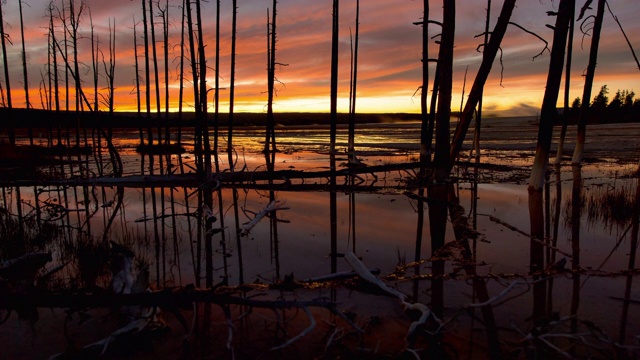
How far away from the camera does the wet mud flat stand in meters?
3.42

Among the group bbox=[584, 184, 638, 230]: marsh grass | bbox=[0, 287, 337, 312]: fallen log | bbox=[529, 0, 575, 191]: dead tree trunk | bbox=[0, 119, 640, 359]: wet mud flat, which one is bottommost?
bbox=[0, 119, 640, 359]: wet mud flat

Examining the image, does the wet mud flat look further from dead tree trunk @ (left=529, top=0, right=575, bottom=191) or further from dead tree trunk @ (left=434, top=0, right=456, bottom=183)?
dead tree trunk @ (left=434, top=0, right=456, bottom=183)

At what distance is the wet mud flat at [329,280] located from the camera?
3.42 meters

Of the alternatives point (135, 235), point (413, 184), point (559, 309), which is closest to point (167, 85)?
point (413, 184)

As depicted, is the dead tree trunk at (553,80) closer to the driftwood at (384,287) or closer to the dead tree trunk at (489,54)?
the dead tree trunk at (489,54)

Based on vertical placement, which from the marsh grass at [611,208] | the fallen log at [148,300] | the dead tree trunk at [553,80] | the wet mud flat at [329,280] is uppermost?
the dead tree trunk at [553,80]

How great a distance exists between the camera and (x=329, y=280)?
4.84 metres

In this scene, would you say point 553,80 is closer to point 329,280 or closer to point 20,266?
point 329,280

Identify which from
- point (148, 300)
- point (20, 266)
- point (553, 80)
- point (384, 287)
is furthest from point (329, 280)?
point (553, 80)

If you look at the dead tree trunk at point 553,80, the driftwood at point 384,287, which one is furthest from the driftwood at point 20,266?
the dead tree trunk at point 553,80

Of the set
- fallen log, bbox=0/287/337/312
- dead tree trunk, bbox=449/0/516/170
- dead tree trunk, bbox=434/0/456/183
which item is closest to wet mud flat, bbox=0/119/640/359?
fallen log, bbox=0/287/337/312

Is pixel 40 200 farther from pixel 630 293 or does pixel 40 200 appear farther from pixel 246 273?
pixel 630 293

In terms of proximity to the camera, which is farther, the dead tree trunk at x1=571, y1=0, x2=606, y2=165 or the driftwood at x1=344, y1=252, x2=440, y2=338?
the dead tree trunk at x1=571, y1=0, x2=606, y2=165

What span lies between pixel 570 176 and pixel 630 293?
12787 millimetres
